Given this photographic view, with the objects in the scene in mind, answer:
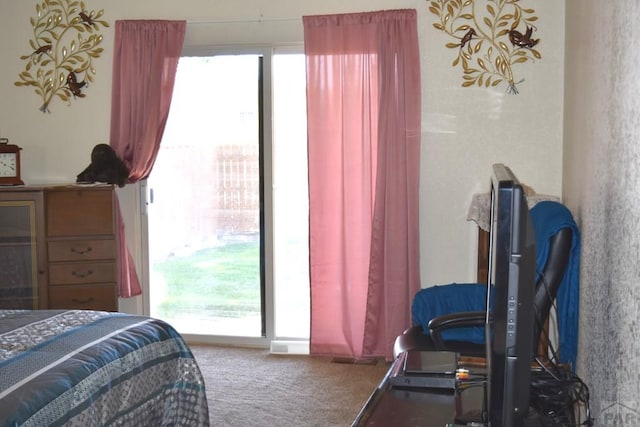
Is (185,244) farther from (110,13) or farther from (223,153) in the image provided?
(110,13)

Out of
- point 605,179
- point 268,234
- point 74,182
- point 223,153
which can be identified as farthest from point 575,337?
point 74,182

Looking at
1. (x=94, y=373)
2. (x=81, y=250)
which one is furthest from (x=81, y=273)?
(x=94, y=373)

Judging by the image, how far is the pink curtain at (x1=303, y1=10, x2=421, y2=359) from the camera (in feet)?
14.0

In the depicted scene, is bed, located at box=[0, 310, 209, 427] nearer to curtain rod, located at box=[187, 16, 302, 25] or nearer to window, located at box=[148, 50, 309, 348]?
window, located at box=[148, 50, 309, 348]

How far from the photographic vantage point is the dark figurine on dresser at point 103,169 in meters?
4.48

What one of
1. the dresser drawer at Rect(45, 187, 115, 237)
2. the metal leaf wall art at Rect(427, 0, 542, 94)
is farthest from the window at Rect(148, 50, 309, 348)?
the metal leaf wall art at Rect(427, 0, 542, 94)

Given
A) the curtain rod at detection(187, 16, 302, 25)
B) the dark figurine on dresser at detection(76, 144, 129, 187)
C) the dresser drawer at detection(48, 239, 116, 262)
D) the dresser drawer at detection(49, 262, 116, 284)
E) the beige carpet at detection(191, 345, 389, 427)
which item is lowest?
the beige carpet at detection(191, 345, 389, 427)

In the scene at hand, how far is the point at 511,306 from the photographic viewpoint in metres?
1.46

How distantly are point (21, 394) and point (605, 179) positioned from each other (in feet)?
6.07

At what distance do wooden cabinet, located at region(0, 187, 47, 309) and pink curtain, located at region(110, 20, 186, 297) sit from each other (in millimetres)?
487

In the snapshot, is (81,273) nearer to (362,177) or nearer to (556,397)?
(362,177)

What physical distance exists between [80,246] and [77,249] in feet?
0.09

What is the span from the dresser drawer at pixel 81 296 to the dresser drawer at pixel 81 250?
178mm

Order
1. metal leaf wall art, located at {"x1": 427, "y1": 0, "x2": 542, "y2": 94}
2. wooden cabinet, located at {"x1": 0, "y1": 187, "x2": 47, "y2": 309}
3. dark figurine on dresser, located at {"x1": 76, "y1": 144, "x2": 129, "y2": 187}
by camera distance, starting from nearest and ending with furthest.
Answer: metal leaf wall art, located at {"x1": 427, "y1": 0, "x2": 542, "y2": 94}, wooden cabinet, located at {"x1": 0, "y1": 187, "x2": 47, "y2": 309}, dark figurine on dresser, located at {"x1": 76, "y1": 144, "x2": 129, "y2": 187}
